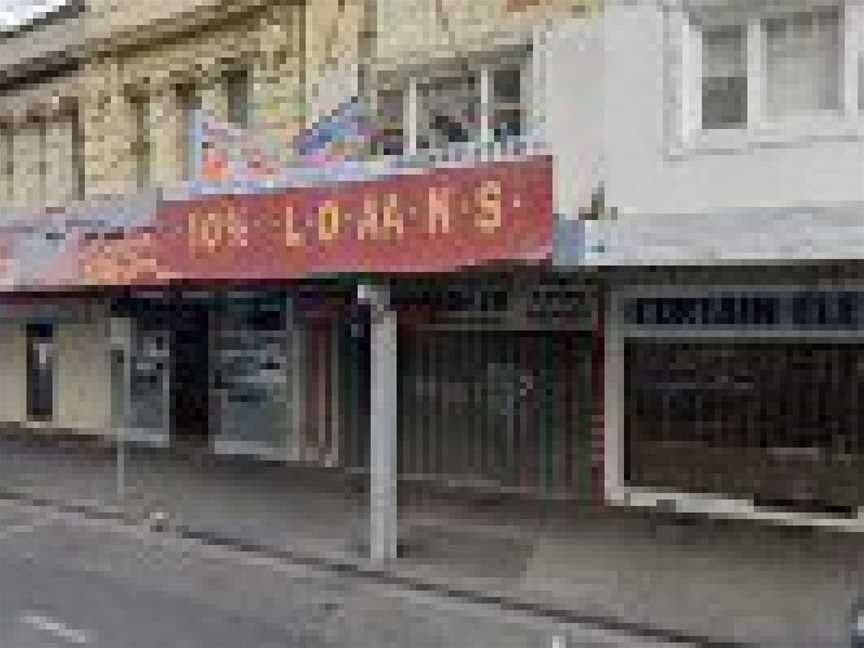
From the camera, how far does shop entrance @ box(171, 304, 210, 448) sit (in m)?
18.3

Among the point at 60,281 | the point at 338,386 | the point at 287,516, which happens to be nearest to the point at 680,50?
the point at 287,516

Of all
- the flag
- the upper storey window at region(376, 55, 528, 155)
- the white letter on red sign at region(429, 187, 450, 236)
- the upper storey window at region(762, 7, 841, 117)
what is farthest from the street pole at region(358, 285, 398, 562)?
the upper storey window at region(762, 7, 841, 117)

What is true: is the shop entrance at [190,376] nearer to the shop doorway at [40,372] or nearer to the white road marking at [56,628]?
the shop doorway at [40,372]

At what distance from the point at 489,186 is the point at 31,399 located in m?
15.2

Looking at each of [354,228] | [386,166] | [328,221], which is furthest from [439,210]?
[328,221]

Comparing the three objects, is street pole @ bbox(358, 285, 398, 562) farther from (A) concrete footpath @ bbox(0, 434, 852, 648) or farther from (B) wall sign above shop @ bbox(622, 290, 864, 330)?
(B) wall sign above shop @ bbox(622, 290, 864, 330)

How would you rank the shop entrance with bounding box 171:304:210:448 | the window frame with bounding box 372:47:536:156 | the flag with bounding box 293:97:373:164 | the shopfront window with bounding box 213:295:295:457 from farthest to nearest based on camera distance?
the shop entrance with bounding box 171:304:210:448, the shopfront window with bounding box 213:295:295:457, the window frame with bounding box 372:47:536:156, the flag with bounding box 293:97:373:164

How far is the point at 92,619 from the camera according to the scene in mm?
8875

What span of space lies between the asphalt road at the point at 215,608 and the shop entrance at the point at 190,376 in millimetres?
6598

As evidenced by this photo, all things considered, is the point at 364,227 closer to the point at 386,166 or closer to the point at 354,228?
the point at 354,228

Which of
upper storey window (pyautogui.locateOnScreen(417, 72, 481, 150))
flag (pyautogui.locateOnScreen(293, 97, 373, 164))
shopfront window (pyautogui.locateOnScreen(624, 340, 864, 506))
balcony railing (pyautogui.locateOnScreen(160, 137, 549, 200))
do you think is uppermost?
upper storey window (pyautogui.locateOnScreen(417, 72, 481, 150))

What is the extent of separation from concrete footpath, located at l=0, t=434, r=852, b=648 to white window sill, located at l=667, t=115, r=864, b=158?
3.79 meters

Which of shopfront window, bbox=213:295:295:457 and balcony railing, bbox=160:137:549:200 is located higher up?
balcony railing, bbox=160:137:549:200

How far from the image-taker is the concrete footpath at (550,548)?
8852 millimetres
